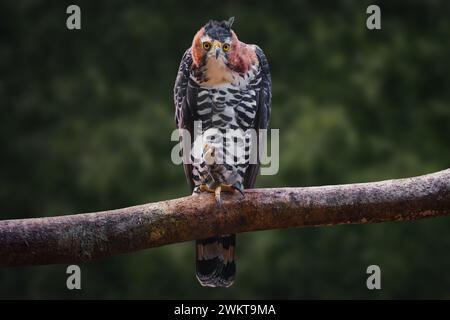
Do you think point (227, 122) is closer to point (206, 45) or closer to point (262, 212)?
point (206, 45)

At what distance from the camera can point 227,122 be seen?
8.59 feet

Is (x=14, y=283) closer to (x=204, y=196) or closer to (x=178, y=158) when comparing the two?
(x=178, y=158)

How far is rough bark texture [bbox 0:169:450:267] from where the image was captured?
211 centimetres

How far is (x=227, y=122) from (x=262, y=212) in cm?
46

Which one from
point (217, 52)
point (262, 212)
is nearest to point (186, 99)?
point (217, 52)

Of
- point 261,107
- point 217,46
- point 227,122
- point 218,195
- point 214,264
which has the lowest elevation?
point 214,264

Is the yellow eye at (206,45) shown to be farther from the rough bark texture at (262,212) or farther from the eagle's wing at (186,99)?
the rough bark texture at (262,212)

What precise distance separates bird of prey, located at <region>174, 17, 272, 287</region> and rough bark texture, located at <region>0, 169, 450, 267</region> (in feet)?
0.56

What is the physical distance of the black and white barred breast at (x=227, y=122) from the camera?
103 inches

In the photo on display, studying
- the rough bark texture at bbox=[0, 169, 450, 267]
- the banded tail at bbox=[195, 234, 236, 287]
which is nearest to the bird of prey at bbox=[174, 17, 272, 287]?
the banded tail at bbox=[195, 234, 236, 287]

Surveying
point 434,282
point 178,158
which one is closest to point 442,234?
point 434,282

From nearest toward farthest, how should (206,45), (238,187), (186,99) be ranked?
(238,187) → (206,45) → (186,99)

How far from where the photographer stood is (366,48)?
556 cm

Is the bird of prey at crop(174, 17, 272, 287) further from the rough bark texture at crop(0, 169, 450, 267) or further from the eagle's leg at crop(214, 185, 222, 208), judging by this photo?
the rough bark texture at crop(0, 169, 450, 267)
